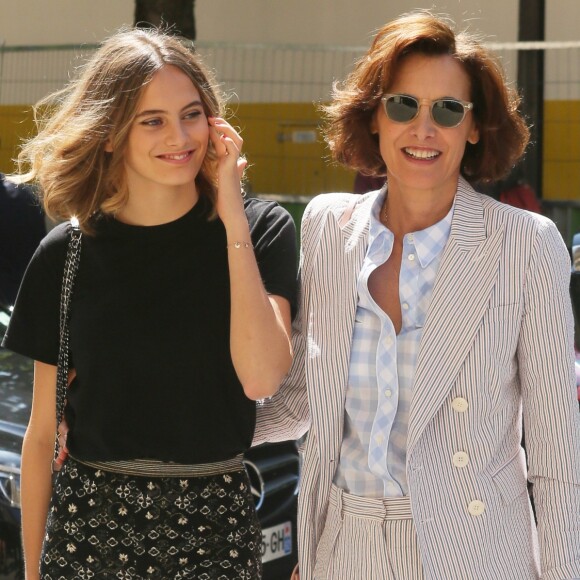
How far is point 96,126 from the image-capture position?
9.63 ft

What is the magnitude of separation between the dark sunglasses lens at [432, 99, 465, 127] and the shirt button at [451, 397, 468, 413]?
623 millimetres

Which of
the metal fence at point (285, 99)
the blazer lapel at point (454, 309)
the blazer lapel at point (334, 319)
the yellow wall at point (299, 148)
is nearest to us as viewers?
the blazer lapel at point (454, 309)

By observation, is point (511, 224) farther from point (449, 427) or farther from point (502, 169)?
point (449, 427)

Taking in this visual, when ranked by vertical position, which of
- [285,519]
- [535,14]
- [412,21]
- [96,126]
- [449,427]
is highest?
[535,14]

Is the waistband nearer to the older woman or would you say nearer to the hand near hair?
the older woman

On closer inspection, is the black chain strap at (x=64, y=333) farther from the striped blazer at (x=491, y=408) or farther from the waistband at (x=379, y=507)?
the waistband at (x=379, y=507)

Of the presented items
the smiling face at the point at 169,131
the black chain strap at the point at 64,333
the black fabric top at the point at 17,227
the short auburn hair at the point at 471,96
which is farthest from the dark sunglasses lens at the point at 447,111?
the black fabric top at the point at 17,227

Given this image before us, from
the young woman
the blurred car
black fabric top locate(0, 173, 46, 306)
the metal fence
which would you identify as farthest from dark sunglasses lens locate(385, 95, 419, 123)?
the metal fence

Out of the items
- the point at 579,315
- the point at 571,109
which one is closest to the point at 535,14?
the point at 571,109

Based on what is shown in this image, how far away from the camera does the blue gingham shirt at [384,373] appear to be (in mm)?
2627

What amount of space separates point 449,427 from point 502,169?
0.68m

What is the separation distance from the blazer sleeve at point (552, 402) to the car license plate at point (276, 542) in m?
2.06

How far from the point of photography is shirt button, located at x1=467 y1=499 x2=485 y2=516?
8.57ft

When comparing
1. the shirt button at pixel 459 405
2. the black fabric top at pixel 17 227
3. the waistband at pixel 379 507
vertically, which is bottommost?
the waistband at pixel 379 507
